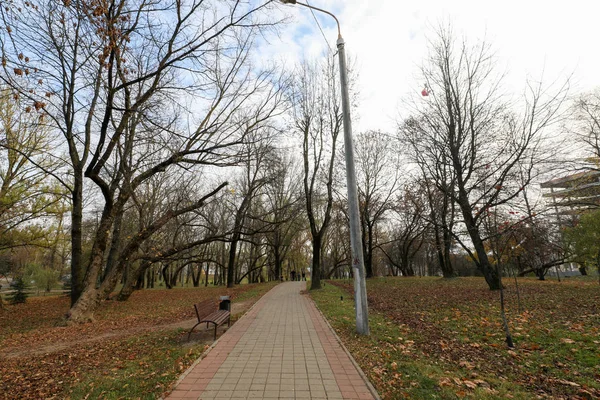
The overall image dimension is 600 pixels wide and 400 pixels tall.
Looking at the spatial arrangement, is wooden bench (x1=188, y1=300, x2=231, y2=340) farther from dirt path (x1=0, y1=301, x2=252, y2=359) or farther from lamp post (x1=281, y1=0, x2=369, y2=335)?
lamp post (x1=281, y1=0, x2=369, y2=335)

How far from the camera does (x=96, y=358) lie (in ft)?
18.8

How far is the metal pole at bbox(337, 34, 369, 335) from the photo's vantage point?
6.76 m

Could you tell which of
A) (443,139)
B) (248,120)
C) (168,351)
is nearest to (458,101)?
(443,139)

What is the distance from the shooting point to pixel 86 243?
2670 cm

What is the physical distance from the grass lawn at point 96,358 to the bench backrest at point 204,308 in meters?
0.49

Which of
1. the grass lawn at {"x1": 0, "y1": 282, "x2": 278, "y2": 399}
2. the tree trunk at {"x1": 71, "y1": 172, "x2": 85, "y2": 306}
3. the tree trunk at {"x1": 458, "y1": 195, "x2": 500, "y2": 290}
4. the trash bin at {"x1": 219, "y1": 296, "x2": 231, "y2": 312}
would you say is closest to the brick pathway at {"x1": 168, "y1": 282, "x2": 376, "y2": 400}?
the grass lawn at {"x1": 0, "y1": 282, "x2": 278, "y2": 399}

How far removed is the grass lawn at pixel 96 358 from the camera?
4.20 meters

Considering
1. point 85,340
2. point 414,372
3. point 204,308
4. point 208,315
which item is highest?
point 204,308

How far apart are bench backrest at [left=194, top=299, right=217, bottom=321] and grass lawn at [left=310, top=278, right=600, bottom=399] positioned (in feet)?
10.6

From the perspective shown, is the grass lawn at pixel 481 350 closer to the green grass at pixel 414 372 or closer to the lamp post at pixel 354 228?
→ the green grass at pixel 414 372

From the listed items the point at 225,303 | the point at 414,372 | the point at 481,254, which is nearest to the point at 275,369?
the point at 414,372

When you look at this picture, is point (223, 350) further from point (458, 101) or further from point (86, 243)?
point (86, 243)

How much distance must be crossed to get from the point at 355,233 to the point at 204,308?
4.13m

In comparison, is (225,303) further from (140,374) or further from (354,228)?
(354,228)
